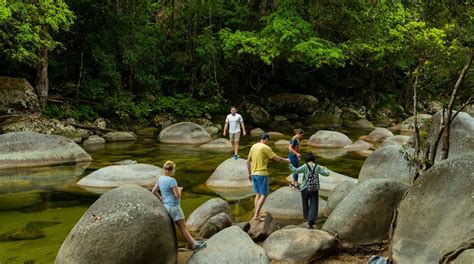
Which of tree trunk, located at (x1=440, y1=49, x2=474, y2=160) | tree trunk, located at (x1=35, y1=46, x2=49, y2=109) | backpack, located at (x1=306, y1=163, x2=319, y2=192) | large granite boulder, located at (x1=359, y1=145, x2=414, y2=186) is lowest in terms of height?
large granite boulder, located at (x1=359, y1=145, x2=414, y2=186)

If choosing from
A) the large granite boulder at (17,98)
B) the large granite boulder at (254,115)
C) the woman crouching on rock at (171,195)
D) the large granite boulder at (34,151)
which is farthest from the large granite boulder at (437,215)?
the large granite boulder at (254,115)

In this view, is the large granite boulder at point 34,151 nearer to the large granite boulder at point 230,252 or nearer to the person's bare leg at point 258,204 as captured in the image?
the person's bare leg at point 258,204

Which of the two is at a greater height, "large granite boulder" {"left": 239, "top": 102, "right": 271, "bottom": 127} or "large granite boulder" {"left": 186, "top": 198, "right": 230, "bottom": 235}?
"large granite boulder" {"left": 239, "top": 102, "right": 271, "bottom": 127}

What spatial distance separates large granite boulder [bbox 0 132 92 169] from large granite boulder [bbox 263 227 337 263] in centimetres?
1006

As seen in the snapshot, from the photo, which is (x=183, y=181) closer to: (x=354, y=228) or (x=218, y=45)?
(x=354, y=228)

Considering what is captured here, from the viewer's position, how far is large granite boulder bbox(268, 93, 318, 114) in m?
30.8

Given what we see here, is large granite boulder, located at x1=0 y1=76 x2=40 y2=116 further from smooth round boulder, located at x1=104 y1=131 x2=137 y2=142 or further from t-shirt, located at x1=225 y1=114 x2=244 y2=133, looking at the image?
t-shirt, located at x1=225 y1=114 x2=244 y2=133

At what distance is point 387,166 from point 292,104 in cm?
1937

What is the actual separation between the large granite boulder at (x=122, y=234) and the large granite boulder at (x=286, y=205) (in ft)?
11.3

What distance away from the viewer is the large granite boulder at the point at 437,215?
229 inches

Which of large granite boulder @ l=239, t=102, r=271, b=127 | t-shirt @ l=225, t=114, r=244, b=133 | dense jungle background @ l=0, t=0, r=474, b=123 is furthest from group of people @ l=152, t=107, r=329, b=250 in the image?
large granite boulder @ l=239, t=102, r=271, b=127

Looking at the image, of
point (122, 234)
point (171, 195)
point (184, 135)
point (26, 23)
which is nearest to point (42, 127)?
point (26, 23)

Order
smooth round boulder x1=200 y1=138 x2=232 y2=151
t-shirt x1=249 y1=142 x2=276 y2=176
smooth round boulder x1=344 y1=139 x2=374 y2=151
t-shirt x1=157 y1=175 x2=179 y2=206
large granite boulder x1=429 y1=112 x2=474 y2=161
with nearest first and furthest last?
t-shirt x1=157 y1=175 x2=179 y2=206 → t-shirt x1=249 y1=142 x2=276 y2=176 → large granite boulder x1=429 y1=112 x2=474 y2=161 → smooth round boulder x1=200 y1=138 x2=232 y2=151 → smooth round boulder x1=344 y1=139 x2=374 y2=151

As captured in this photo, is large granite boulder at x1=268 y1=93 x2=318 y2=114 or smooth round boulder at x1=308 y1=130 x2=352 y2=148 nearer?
smooth round boulder at x1=308 y1=130 x2=352 y2=148
